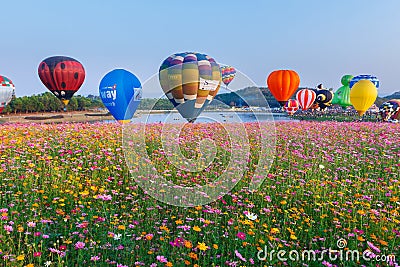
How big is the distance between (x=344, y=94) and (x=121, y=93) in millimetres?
40726

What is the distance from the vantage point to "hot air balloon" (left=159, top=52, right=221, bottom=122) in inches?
611

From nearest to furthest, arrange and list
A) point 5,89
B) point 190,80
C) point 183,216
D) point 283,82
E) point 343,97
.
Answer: point 183,216, point 190,80, point 5,89, point 283,82, point 343,97

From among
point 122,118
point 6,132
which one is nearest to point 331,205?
point 6,132

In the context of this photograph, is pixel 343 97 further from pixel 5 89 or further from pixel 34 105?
pixel 34 105

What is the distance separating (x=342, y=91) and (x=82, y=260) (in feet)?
168

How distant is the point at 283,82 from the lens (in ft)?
90.0

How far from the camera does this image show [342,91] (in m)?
48.5

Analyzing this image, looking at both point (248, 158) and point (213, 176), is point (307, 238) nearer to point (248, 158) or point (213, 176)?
point (213, 176)

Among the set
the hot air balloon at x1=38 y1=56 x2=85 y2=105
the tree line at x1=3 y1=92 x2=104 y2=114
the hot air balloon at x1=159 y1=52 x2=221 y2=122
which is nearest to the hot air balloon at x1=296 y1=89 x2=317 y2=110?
the hot air balloon at x1=159 y1=52 x2=221 y2=122

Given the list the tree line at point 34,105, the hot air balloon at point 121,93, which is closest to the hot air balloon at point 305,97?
the hot air balloon at point 121,93

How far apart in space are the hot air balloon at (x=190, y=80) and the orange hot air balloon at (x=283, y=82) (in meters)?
12.5

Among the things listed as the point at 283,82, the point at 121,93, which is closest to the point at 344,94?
the point at 283,82

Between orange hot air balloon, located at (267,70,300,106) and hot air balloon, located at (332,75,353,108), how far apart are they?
77.5 ft

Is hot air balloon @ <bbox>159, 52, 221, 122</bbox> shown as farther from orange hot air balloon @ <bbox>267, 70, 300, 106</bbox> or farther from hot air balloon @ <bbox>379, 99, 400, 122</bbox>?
hot air balloon @ <bbox>379, 99, 400, 122</bbox>
